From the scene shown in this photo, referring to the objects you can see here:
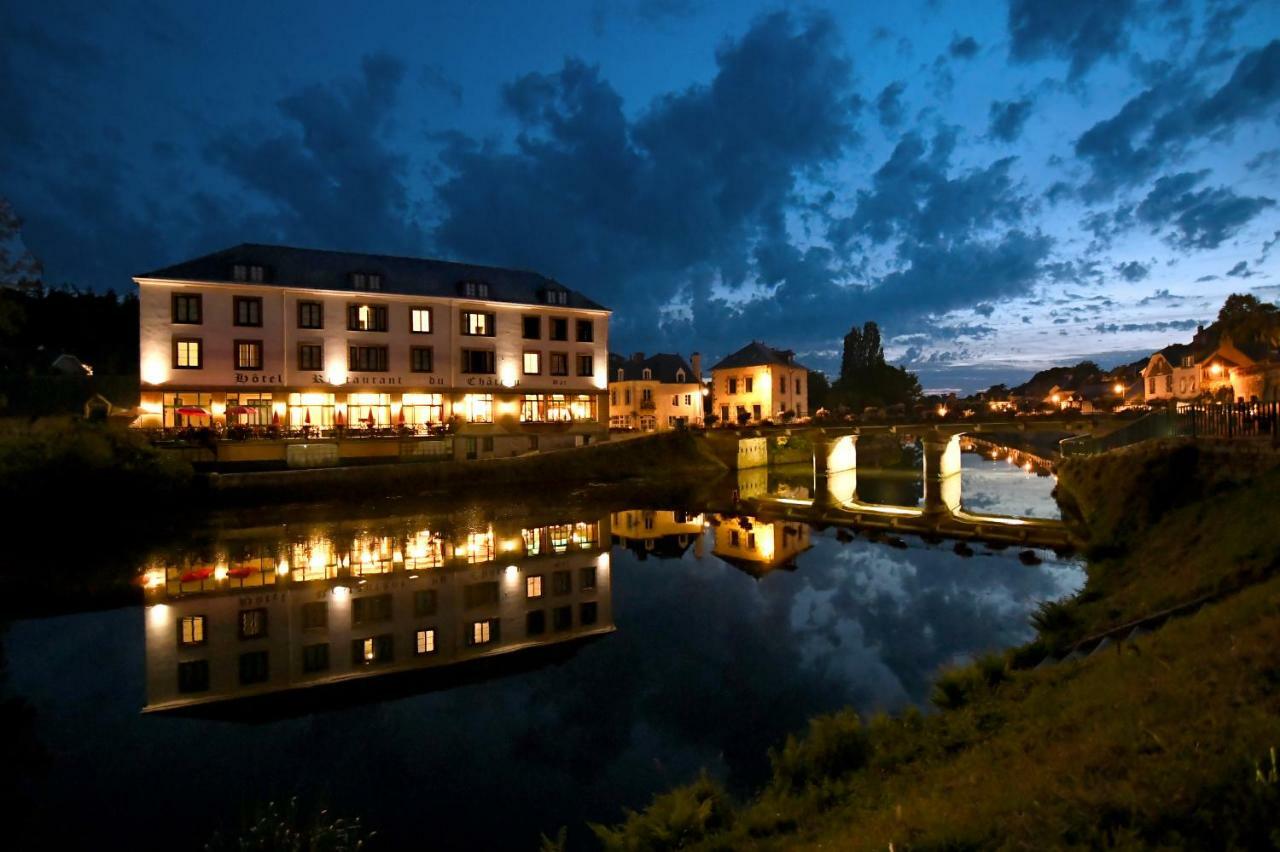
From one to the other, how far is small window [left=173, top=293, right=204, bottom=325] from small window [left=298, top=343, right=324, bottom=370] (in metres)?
6.70

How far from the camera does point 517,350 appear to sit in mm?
58188

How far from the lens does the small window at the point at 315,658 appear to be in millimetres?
16484

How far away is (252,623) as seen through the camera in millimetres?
19578

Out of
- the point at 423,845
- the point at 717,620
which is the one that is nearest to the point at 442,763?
the point at 423,845

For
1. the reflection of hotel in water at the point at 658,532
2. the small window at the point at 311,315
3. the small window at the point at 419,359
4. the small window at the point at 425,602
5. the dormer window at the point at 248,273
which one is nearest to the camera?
the small window at the point at 425,602

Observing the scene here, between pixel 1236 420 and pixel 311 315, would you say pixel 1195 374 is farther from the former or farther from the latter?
pixel 311 315

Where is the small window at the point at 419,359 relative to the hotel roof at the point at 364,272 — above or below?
below

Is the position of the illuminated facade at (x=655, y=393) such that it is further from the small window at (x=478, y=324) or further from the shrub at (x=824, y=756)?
the shrub at (x=824, y=756)

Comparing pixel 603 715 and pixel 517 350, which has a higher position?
pixel 517 350

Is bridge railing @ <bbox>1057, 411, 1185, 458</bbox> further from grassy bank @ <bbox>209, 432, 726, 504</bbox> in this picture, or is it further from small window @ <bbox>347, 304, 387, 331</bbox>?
small window @ <bbox>347, 304, 387, 331</bbox>

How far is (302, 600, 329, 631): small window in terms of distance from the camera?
19.3 m

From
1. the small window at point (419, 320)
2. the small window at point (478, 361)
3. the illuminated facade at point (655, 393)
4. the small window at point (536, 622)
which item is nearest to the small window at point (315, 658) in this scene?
the small window at point (536, 622)

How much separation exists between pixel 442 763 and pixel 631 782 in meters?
3.45

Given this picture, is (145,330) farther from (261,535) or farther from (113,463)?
(261,535)
